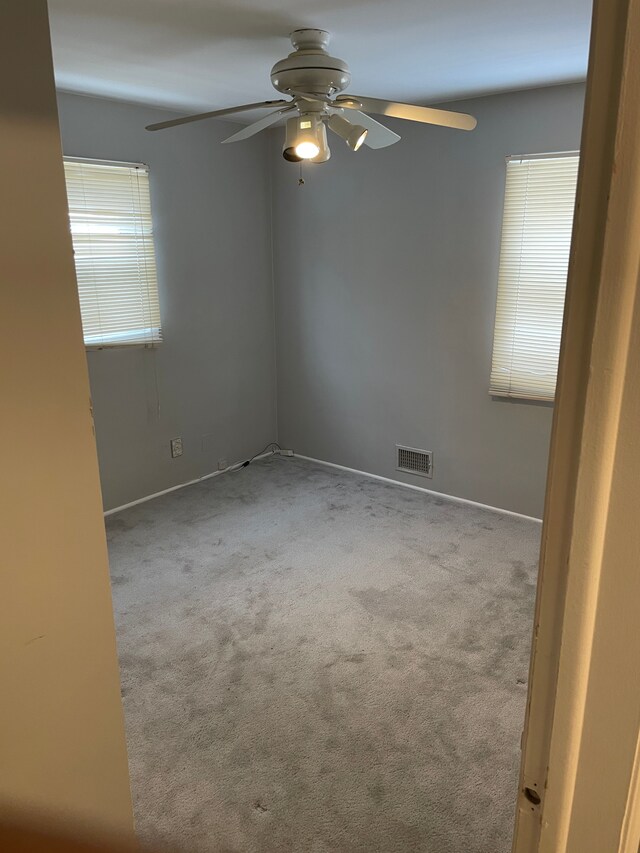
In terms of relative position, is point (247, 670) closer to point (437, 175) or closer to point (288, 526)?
point (288, 526)

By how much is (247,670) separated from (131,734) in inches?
19.4

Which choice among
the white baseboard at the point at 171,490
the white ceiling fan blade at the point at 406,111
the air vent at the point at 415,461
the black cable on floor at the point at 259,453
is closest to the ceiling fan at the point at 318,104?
the white ceiling fan blade at the point at 406,111

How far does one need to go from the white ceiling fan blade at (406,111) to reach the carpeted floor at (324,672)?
2.08m

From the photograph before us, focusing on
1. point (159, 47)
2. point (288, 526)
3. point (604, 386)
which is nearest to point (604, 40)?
point (604, 386)

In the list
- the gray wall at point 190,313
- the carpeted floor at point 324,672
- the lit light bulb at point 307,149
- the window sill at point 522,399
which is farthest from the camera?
the gray wall at point 190,313

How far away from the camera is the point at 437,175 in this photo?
3.73 m

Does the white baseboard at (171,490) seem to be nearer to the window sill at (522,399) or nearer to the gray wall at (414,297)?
the gray wall at (414,297)

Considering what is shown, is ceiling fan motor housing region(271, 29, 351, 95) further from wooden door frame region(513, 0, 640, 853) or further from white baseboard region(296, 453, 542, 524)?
white baseboard region(296, 453, 542, 524)

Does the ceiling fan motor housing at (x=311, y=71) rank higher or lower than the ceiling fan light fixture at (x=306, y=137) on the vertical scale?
higher

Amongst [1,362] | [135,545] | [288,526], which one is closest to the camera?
[1,362]

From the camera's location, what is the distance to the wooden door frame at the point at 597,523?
0.47 meters

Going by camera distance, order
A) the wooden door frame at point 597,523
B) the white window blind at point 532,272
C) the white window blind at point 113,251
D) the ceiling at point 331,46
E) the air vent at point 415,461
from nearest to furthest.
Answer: the wooden door frame at point 597,523, the ceiling at point 331,46, the white window blind at point 532,272, the white window blind at point 113,251, the air vent at point 415,461

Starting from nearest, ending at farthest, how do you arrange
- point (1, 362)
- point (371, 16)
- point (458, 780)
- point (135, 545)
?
point (1, 362) → point (458, 780) → point (371, 16) → point (135, 545)

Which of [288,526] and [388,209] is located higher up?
[388,209]
